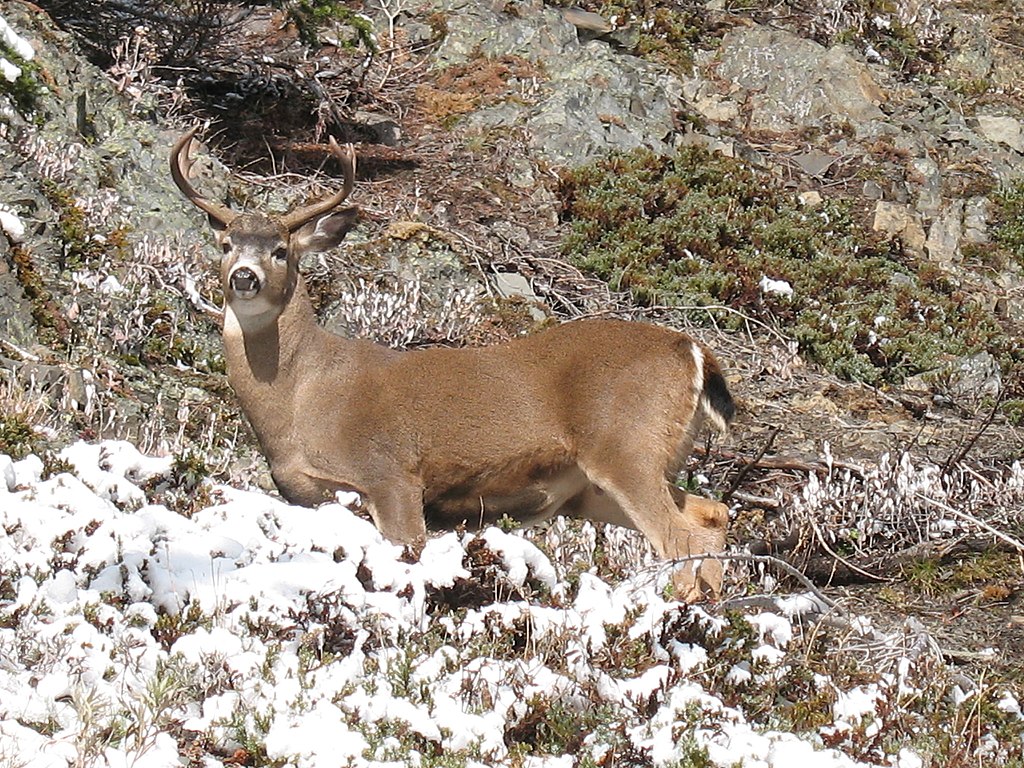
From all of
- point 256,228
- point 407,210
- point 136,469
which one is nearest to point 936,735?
point 136,469

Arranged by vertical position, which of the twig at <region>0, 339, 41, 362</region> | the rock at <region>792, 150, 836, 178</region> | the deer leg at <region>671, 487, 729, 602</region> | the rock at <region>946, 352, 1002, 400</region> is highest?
the deer leg at <region>671, 487, 729, 602</region>

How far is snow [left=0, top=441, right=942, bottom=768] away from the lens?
4621 mm

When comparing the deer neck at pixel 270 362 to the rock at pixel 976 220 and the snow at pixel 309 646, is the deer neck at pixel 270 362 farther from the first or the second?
the rock at pixel 976 220

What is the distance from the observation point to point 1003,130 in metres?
15.3

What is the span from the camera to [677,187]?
1323 cm

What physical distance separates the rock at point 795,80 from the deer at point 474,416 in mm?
8242

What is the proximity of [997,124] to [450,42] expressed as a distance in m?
5.42

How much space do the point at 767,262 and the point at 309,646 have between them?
26.5 ft

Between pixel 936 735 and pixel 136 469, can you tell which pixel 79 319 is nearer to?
pixel 136 469

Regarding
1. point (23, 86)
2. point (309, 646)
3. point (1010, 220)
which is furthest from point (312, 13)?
point (309, 646)

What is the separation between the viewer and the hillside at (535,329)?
5.05 metres

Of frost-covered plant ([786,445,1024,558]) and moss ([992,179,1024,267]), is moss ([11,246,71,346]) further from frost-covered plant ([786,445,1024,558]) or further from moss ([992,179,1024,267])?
moss ([992,179,1024,267])

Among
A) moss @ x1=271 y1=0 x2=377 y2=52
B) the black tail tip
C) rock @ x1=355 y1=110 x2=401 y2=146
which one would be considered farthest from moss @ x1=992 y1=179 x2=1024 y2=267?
the black tail tip

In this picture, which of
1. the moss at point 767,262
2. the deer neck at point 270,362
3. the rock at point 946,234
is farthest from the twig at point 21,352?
the rock at point 946,234
